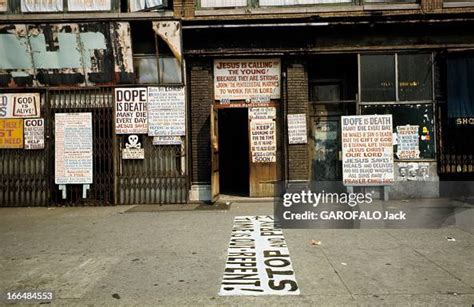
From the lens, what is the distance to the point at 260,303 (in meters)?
A: 4.17

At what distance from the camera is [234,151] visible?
15.7 m

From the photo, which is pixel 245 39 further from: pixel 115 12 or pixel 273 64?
pixel 115 12

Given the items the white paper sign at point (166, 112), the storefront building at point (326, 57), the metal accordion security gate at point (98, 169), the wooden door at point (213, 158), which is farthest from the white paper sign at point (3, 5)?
the wooden door at point (213, 158)

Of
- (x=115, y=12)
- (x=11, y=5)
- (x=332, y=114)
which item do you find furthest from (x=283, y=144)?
(x=11, y=5)

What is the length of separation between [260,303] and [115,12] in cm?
1052

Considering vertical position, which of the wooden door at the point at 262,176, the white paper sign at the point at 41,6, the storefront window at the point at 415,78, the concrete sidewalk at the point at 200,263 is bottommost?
the concrete sidewalk at the point at 200,263

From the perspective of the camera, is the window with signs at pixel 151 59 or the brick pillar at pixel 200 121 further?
the brick pillar at pixel 200 121

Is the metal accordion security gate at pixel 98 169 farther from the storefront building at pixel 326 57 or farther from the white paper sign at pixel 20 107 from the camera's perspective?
the storefront building at pixel 326 57

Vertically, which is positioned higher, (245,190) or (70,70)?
(70,70)

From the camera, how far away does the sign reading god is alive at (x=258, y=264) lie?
4.58 metres

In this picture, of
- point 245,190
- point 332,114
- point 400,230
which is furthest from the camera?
point 245,190

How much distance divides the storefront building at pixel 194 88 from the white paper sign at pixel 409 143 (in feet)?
0.10

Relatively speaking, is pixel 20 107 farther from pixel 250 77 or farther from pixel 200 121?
pixel 250 77

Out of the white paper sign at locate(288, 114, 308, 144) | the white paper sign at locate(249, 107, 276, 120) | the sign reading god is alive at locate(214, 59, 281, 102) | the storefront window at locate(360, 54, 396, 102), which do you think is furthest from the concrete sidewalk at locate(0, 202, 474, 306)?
the storefront window at locate(360, 54, 396, 102)
